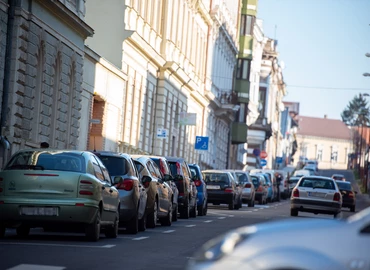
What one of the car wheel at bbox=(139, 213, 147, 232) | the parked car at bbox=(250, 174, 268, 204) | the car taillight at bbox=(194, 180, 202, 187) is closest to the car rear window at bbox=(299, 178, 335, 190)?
the car taillight at bbox=(194, 180, 202, 187)

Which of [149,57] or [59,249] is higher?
[149,57]

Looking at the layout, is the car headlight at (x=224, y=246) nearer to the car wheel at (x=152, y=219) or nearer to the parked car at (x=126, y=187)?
the parked car at (x=126, y=187)

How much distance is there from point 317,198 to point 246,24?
5290 centimetres

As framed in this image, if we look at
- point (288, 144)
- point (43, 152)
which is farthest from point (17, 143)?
point (288, 144)

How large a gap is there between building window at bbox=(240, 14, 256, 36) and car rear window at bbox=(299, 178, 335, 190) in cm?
5160

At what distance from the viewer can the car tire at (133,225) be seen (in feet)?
71.7

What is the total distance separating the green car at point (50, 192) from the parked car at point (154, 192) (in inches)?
214

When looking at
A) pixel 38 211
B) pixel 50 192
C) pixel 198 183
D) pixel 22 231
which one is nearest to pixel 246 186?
pixel 198 183

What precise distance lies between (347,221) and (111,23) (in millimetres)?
38631

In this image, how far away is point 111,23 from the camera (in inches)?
1793

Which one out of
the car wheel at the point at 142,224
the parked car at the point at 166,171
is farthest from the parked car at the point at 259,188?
the car wheel at the point at 142,224

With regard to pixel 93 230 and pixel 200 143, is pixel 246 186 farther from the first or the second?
pixel 93 230

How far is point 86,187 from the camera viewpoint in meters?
17.8

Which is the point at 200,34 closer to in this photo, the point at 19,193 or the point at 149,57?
the point at 149,57
